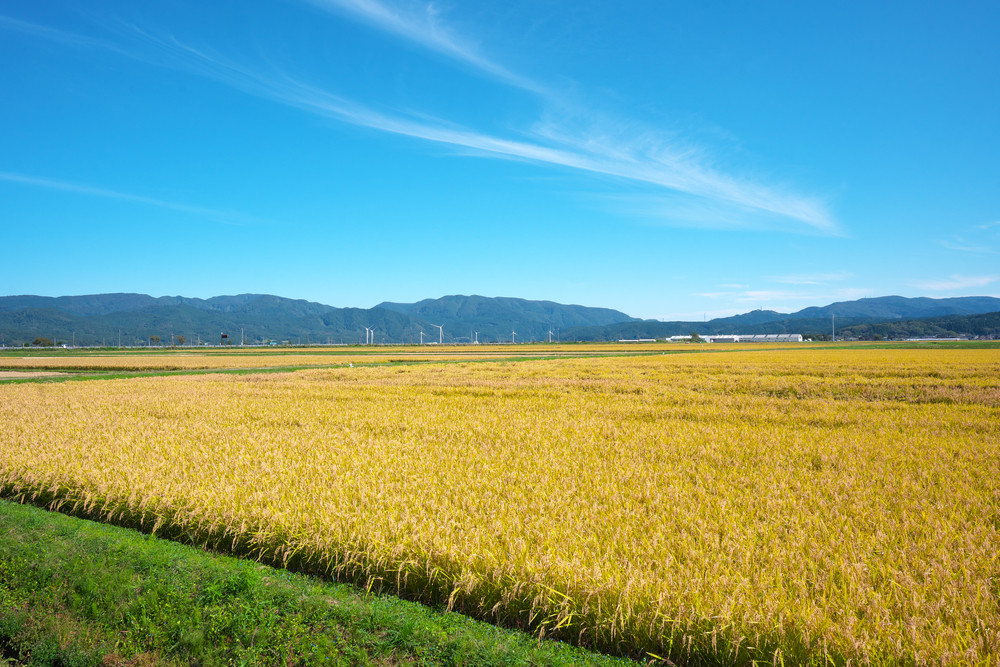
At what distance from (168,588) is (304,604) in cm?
163

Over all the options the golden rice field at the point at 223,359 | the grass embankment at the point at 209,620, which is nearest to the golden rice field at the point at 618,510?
the grass embankment at the point at 209,620

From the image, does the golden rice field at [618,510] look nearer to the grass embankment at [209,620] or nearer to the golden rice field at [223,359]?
the grass embankment at [209,620]

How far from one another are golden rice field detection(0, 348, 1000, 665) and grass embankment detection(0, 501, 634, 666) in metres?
0.39

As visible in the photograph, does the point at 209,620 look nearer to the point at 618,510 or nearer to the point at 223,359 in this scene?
the point at 618,510

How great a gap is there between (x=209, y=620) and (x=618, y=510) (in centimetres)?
449

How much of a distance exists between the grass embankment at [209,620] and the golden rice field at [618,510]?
387 mm

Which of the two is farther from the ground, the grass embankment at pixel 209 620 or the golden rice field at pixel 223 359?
the grass embankment at pixel 209 620

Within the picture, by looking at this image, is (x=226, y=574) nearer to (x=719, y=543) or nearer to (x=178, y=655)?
(x=178, y=655)

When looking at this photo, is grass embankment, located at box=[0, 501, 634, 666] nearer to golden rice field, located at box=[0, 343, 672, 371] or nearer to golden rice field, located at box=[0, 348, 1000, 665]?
golden rice field, located at box=[0, 348, 1000, 665]

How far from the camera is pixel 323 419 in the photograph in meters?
15.5

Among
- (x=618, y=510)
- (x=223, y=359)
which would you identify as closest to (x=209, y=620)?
(x=618, y=510)

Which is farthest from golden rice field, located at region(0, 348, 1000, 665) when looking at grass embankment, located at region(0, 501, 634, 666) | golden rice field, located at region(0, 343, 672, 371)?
golden rice field, located at region(0, 343, 672, 371)

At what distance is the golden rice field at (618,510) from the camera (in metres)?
4.32

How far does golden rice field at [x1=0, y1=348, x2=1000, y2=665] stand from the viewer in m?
4.32
